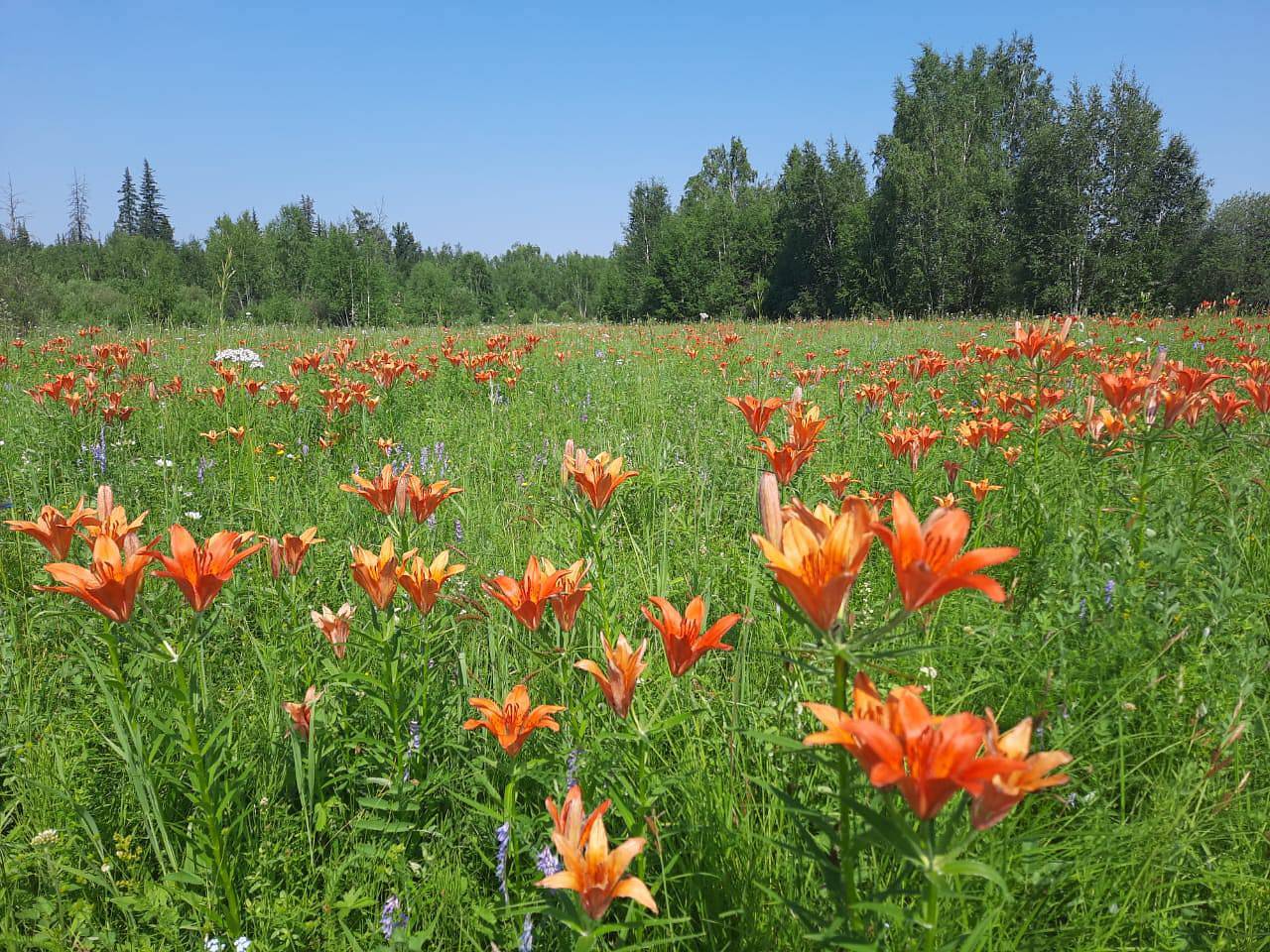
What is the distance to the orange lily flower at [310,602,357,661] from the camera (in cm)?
165

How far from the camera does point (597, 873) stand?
2.99 ft

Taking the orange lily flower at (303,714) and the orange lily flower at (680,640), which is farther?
the orange lily flower at (303,714)

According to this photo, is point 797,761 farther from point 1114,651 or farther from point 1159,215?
point 1159,215

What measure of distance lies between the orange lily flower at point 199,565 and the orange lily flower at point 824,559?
102 centimetres

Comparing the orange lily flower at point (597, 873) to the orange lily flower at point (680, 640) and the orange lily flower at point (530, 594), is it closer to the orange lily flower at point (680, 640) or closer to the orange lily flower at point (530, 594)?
the orange lily flower at point (680, 640)

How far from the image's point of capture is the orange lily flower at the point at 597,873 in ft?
2.88

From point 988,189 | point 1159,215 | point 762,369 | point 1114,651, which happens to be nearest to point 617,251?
point 988,189

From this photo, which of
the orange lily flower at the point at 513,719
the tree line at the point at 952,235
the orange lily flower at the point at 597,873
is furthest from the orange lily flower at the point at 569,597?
the tree line at the point at 952,235

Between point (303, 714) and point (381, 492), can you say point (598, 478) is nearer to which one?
point (381, 492)

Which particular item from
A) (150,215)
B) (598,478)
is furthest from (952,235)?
(150,215)

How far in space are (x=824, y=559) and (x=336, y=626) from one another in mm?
1347

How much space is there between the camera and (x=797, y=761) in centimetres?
148

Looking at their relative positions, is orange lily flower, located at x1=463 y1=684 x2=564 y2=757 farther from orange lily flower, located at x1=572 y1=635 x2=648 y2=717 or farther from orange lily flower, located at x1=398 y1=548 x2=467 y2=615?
orange lily flower, located at x1=398 y1=548 x2=467 y2=615

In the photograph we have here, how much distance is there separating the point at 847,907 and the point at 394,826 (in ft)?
3.36
